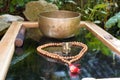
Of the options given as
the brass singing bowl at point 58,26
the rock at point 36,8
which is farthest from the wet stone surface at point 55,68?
the rock at point 36,8

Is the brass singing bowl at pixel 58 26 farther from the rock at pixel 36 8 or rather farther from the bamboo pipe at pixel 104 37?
the rock at pixel 36 8

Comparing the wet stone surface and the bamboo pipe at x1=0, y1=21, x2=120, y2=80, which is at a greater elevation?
the bamboo pipe at x1=0, y1=21, x2=120, y2=80

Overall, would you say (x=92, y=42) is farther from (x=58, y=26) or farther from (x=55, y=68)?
(x=55, y=68)

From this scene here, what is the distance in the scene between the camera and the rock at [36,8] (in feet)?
6.55

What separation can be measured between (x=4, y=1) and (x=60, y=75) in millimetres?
1738

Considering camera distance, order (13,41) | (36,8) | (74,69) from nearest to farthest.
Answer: (74,69), (13,41), (36,8)

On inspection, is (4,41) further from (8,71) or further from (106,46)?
(106,46)

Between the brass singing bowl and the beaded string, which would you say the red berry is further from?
the brass singing bowl

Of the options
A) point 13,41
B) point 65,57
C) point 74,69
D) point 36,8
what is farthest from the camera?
point 36,8

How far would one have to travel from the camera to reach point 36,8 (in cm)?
201

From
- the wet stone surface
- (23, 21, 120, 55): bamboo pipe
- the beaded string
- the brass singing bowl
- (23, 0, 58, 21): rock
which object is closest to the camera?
the wet stone surface

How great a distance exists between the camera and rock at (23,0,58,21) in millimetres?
1997

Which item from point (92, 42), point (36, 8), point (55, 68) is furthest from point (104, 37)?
point (36, 8)

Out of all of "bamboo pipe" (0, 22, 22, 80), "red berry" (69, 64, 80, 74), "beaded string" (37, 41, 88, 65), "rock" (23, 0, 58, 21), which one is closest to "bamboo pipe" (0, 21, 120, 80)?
"bamboo pipe" (0, 22, 22, 80)
